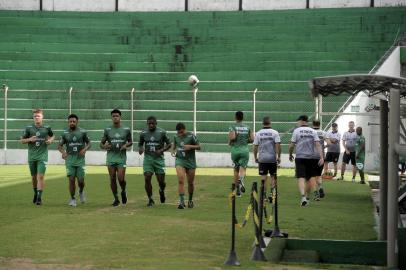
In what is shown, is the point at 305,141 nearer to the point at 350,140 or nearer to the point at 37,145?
the point at 37,145

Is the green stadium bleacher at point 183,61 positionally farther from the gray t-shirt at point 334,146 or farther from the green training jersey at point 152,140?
the green training jersey at point 152,140

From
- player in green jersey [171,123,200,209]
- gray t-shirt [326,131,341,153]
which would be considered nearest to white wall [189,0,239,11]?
gray t-shirt [326,131,341,153]

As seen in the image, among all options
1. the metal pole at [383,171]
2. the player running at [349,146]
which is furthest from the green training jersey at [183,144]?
the player running at [349,146]

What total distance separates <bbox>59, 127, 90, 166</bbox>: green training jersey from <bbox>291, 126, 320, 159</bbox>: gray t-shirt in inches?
182

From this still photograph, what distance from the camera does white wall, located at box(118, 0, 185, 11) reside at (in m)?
48.9

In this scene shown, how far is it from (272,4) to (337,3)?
3.31 metres

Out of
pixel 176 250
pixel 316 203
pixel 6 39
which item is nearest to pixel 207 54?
pixel 6 39

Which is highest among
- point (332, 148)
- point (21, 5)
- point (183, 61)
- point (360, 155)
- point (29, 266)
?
point (21, 5)

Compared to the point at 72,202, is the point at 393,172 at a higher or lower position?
higher

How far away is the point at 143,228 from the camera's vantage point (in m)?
15.5

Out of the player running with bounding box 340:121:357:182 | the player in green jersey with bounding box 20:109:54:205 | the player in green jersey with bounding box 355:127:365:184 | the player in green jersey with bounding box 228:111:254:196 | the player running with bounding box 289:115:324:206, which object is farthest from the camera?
the player running with bounding box 340:121:357:182

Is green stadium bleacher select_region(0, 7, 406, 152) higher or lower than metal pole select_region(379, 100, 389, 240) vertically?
higher

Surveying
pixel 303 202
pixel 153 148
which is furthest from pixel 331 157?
pixel 153 148

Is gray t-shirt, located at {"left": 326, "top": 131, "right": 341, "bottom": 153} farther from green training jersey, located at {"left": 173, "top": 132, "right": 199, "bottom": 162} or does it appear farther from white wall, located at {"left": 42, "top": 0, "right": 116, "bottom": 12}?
white wall, located at {"left": 42, "top": 0, "right": 116, "bottom": 12}
